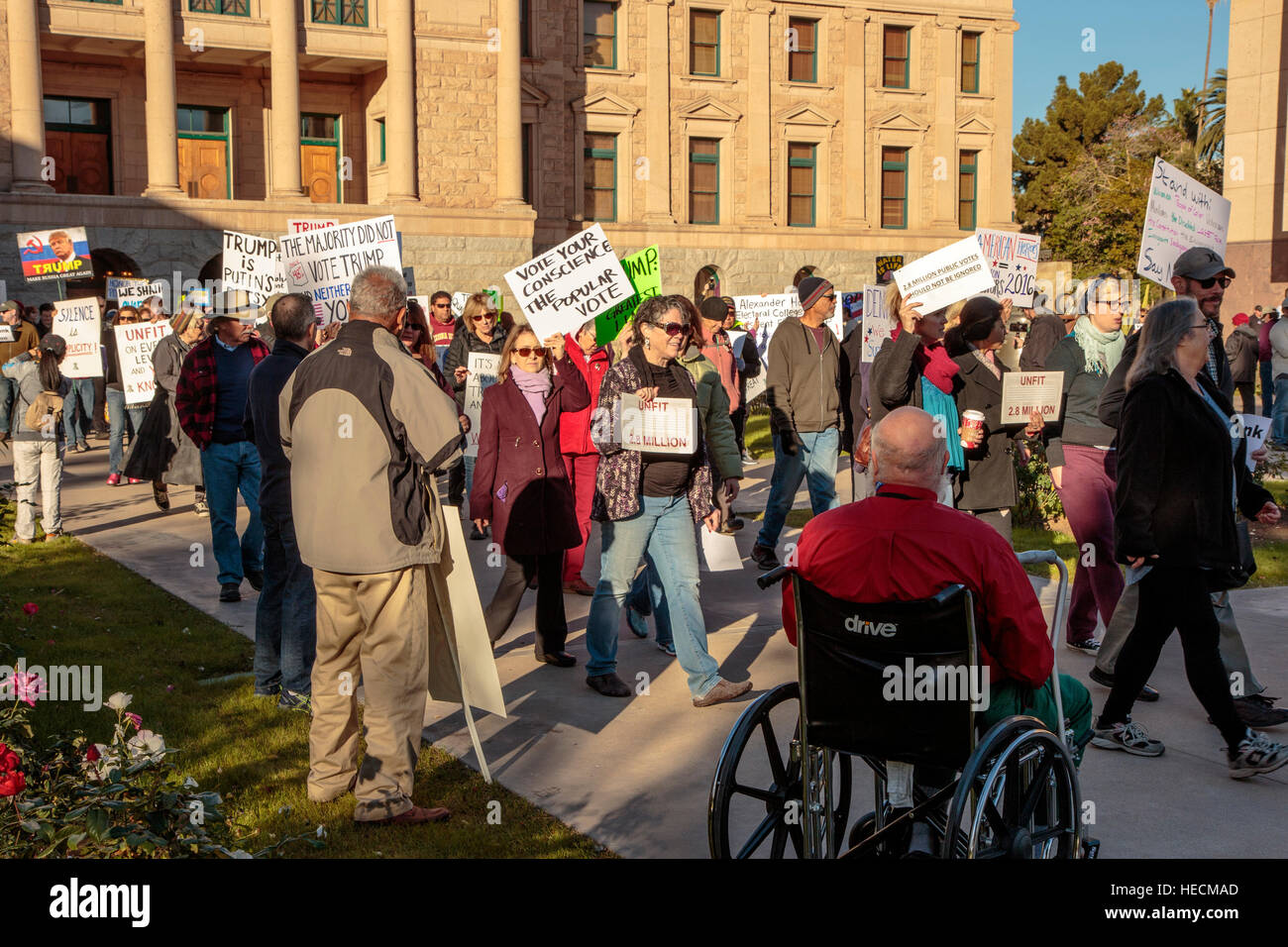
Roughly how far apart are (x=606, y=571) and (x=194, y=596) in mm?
4003

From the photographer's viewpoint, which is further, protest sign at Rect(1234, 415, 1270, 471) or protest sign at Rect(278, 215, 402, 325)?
protest sign at Rect(278, 215, 402, 325)

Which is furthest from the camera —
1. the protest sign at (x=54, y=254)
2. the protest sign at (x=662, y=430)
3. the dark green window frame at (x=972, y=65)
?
the dark green window frame at (x=972, y=65)

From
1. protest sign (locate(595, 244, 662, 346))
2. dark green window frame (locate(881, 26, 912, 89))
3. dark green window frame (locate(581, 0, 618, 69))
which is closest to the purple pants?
protest sign (locate(595, 244, 662, 346))

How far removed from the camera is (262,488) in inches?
270

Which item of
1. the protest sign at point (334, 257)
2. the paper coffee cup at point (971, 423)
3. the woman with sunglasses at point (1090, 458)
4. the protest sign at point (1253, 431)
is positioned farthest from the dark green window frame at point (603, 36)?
the protest sign at point (1253, 431)

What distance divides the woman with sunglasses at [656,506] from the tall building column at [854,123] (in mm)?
37059

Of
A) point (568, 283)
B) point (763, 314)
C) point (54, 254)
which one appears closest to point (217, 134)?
point (54, 254)

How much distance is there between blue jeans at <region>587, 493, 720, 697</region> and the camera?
6.61m

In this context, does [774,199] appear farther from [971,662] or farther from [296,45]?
[971,662]

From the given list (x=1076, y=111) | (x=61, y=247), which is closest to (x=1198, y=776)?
(x=61, y=247)

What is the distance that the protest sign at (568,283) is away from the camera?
28.8 ft

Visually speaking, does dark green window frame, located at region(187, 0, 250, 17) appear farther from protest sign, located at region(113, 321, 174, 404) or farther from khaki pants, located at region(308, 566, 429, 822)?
khaki pants, located at region(308, 566, 429, 822)

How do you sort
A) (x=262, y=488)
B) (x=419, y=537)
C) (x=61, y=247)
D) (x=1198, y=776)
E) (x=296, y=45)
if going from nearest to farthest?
(x=419, y=537)
(x=1198, y=776)
(x=262, y=488)
(x=61, y=247)
(x=296, y=45)

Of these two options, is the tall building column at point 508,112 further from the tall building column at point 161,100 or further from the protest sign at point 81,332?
the protest sign at point 81,332
